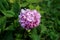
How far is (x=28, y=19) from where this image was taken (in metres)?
1.74

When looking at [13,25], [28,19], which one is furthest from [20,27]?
[28,19]

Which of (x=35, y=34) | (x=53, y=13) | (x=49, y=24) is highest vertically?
(x=53, y=13)

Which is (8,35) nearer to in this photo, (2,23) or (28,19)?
(2,23)

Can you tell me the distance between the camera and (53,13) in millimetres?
2133

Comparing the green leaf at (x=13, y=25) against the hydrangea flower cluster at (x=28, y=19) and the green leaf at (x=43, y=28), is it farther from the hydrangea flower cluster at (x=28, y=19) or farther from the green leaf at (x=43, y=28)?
the green leaf at (x=43, y=28)

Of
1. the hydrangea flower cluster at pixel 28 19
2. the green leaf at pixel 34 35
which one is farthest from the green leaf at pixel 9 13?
the green leaf at pixel 34 35

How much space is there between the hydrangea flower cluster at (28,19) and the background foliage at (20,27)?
10cm

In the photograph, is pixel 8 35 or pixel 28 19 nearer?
pixel 28 19

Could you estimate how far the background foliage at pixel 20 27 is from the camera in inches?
73.0

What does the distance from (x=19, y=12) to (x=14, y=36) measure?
229 millimetres

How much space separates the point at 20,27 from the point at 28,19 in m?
0.19

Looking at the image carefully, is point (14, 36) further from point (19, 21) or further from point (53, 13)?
point (53, 13)

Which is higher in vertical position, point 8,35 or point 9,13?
point 9,13

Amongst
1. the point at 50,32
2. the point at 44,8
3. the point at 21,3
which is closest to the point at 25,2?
the point at 21,3
